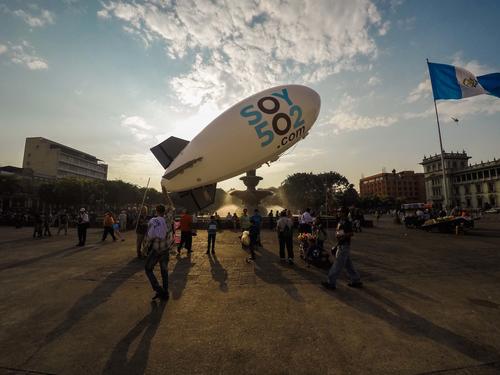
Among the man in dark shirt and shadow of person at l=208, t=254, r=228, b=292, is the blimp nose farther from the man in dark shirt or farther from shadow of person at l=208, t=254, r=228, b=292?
shadow of person at l=208, t=254, r=228, b=292

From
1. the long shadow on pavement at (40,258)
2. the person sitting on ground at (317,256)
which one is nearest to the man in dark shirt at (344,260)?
the person sitting on ground at (317,256)

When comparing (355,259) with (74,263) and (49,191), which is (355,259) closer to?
(74,263)

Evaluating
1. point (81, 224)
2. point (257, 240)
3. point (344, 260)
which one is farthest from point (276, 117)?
point (81, 224)

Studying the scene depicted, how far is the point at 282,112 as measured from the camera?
11.9 metres

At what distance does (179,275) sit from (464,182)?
144m

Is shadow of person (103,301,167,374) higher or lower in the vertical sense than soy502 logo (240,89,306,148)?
lower

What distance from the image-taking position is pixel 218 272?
8430 millimetres

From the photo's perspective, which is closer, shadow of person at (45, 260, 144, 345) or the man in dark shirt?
shadow of person at (45, 260, 144, 345)

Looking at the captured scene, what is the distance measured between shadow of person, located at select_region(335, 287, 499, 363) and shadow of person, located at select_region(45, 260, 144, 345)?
514 centimetres

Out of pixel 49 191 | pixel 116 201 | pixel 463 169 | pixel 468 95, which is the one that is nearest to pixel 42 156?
pixel 116 201

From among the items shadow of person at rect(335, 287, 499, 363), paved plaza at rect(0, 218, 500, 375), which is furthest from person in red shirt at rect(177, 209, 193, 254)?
shadow of person at rect(335, 287, 499, 363)

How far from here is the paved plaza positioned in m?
3.39

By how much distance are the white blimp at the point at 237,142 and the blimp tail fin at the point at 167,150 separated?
1.73 ft

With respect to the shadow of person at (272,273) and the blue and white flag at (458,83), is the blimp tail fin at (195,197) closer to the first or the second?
the shadow of person at (272,273)
